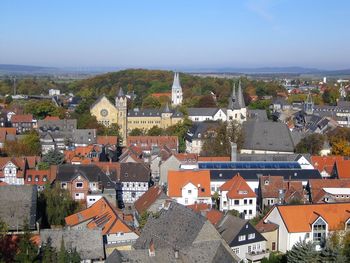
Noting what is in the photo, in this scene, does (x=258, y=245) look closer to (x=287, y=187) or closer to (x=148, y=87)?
(x=287, y=187)

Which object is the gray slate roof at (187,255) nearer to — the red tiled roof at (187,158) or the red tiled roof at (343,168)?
the red tiled roof at (343,168)

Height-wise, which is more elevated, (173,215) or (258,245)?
(173,215)

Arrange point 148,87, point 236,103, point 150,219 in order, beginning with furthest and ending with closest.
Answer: point 148,87
point 236,103
point 150,219

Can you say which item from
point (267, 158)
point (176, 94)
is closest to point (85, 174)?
point (267, 158)

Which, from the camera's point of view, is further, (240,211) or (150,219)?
(240,211)

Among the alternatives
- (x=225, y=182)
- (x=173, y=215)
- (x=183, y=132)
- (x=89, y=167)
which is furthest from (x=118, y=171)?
(x=183, y=132)

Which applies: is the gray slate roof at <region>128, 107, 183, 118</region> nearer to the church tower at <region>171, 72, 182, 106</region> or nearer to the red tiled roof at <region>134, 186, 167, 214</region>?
the church tower at <region>171, 72, 182, 106</region>

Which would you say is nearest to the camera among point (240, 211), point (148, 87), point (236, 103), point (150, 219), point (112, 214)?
point (150, 219)
